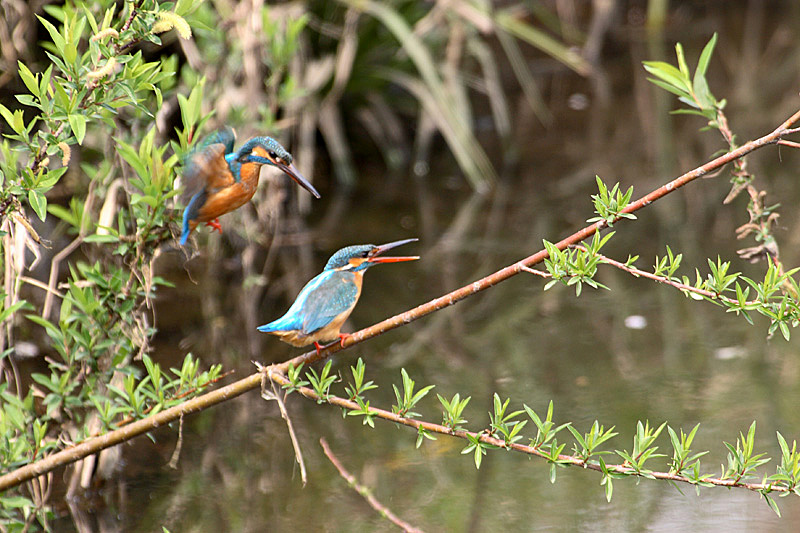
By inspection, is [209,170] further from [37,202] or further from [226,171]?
[37,202]

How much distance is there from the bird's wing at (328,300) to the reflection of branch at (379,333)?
0.05 meters

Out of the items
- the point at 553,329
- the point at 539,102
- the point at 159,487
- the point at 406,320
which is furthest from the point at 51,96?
the point at 539,102

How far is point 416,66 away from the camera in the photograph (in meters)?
5.38

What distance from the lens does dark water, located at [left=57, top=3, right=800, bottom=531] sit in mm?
2715

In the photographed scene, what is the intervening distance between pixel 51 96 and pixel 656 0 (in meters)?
6.78

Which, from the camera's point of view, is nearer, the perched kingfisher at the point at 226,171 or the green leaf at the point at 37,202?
the perched kingfisher at the point at 226,171

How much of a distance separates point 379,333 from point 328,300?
0.13 metres

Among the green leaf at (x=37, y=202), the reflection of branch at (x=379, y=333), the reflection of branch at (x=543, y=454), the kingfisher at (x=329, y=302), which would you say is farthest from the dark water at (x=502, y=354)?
the green leaf at (x=37, y=202)

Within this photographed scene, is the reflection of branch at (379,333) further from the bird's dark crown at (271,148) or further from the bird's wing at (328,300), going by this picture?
the bird's dark crown at (271,148)

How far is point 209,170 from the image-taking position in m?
1.69

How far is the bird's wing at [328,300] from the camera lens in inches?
71.3

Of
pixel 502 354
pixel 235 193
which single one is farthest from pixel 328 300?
pixel 502 354

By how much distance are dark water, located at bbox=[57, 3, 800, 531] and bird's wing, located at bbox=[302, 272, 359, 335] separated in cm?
99

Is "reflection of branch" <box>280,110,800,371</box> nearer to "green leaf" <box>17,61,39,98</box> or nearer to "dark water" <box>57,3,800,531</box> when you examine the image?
"green leaf" <box>17,61,39,98</box>
